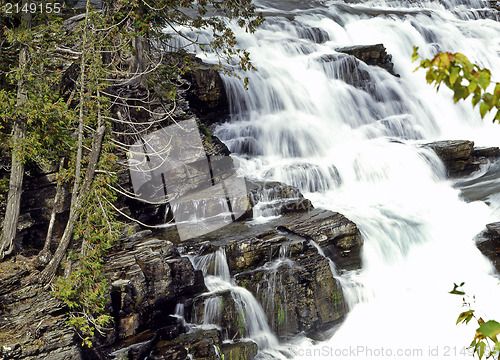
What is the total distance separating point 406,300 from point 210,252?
13.0 ft

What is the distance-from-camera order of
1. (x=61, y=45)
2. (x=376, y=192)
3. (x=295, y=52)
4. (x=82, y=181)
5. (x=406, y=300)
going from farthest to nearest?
1. (x=295, y=52)
2. (x=376, y=192)
3. (x=406, y=300)
4. (x=61, y=45)
5. (x=82, y=181)

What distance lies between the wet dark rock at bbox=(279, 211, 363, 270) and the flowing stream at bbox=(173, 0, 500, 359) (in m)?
0.28

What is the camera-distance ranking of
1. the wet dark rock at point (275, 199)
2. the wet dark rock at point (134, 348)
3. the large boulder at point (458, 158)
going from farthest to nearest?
the large boulder at point (458, 158)
the wet dark rock at point (275, 199)
the wet dark rock at point (134, 348)

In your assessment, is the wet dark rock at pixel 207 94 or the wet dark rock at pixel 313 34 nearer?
the wet dark rock at pixel 207 94

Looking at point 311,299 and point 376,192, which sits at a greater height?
point 376,192

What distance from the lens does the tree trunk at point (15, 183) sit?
7.09 metres

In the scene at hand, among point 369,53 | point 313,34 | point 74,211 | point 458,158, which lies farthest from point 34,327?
point 313,34

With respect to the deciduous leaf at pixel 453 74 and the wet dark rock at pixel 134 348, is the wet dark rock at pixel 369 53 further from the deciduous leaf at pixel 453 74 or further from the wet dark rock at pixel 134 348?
the deciduous leaf at pixel 453 74

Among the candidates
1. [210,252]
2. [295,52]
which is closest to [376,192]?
[210,252]

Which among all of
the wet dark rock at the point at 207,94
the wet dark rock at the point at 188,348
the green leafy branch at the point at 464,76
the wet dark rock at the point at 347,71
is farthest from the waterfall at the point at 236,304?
the wet dark rock at the point at 347,71

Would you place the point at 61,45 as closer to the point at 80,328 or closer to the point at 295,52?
the point at 80,328

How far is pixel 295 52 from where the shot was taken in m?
16.9

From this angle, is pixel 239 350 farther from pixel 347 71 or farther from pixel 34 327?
pixel 347 71

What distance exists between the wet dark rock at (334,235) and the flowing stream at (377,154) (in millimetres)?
281
